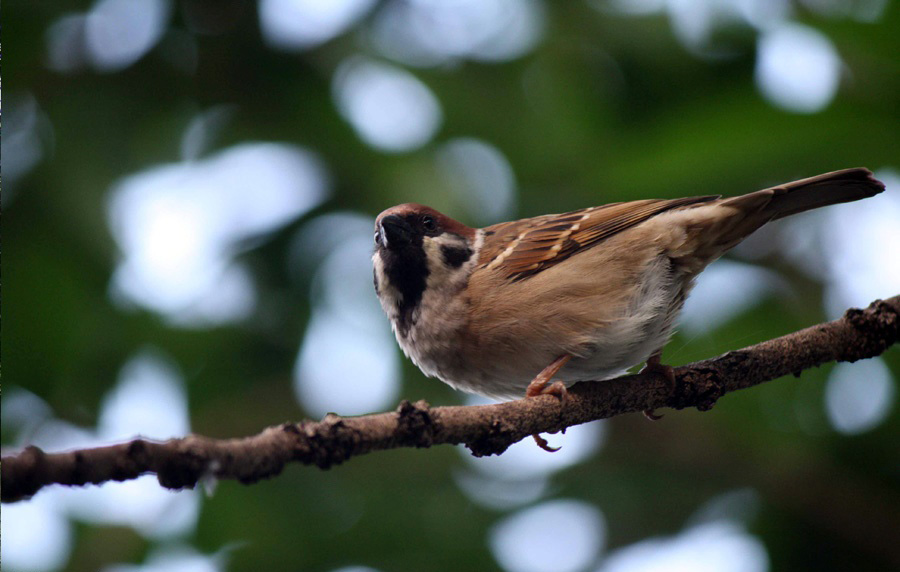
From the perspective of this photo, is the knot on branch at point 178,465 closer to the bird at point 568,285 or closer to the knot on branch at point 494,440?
the knot on branch at point 494,440

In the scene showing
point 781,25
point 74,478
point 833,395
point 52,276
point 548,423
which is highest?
point 781,25

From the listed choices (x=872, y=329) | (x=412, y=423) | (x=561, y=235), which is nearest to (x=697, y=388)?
(x=872, y=329)

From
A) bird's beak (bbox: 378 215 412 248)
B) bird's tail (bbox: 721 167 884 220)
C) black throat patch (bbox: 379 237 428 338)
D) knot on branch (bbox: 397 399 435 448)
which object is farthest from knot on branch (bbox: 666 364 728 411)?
bird's beak (bbox: 378 215 412 248)

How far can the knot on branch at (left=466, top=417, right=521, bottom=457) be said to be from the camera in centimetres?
185

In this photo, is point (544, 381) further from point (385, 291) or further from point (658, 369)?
point (385, 291)

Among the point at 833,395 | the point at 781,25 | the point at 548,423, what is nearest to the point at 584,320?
the point at 548,423

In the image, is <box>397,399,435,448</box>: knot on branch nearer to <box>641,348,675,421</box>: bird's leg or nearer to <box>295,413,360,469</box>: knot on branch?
<box>295,413,360,469</box>: knot on branch

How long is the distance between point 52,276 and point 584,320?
2493 millimetres

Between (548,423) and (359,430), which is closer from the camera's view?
(359,430)

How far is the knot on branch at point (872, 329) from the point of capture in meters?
2.22

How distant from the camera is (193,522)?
12.4 feet

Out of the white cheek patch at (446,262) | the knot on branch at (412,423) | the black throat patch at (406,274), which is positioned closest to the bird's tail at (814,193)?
the white cheek patch at (446,262)

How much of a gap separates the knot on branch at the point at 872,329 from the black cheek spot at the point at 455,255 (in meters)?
1.63

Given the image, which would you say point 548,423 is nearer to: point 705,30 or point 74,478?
point 74,478
